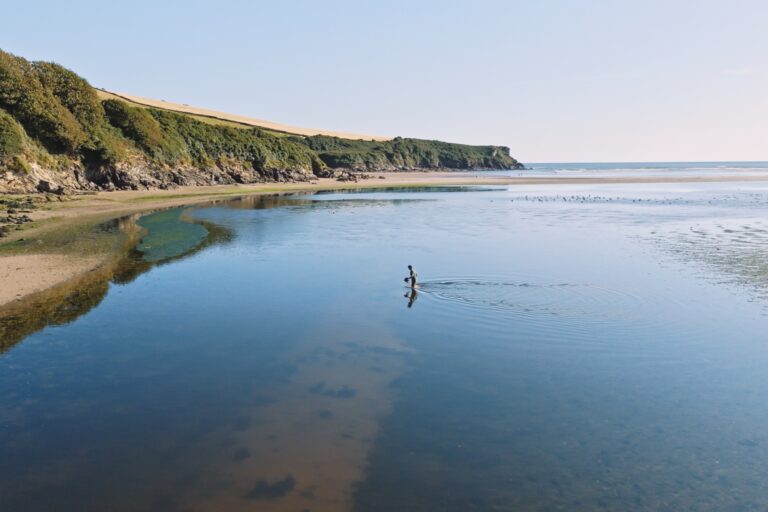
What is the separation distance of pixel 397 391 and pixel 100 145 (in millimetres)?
59938

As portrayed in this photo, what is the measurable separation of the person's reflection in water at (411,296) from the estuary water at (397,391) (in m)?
0.08

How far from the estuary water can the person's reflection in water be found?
0.08m

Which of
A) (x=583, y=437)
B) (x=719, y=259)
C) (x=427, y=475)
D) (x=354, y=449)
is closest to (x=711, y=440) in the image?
(x=583, y=437)

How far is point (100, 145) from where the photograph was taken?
61.6m

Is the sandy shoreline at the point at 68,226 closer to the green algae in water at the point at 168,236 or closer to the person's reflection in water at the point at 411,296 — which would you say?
the green algae in water at the point at 168,236

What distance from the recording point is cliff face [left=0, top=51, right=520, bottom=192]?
53188mm

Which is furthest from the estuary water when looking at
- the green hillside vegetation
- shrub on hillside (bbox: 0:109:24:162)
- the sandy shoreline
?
the green hillside vegetation

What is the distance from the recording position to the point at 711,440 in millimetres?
10781

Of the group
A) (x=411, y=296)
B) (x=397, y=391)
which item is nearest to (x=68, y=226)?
(x=411, y=296)

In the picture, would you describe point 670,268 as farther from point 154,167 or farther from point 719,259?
point 154,167

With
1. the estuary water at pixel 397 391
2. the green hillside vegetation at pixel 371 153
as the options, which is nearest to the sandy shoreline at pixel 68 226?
the estuary water at pixel 397 391

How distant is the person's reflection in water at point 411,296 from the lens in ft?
68.0

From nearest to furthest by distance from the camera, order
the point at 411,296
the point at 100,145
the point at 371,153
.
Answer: the point at 411,296 < the point at 100,145 < the point at 371,153

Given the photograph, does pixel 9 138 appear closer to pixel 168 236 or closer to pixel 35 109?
pixel 35 109
